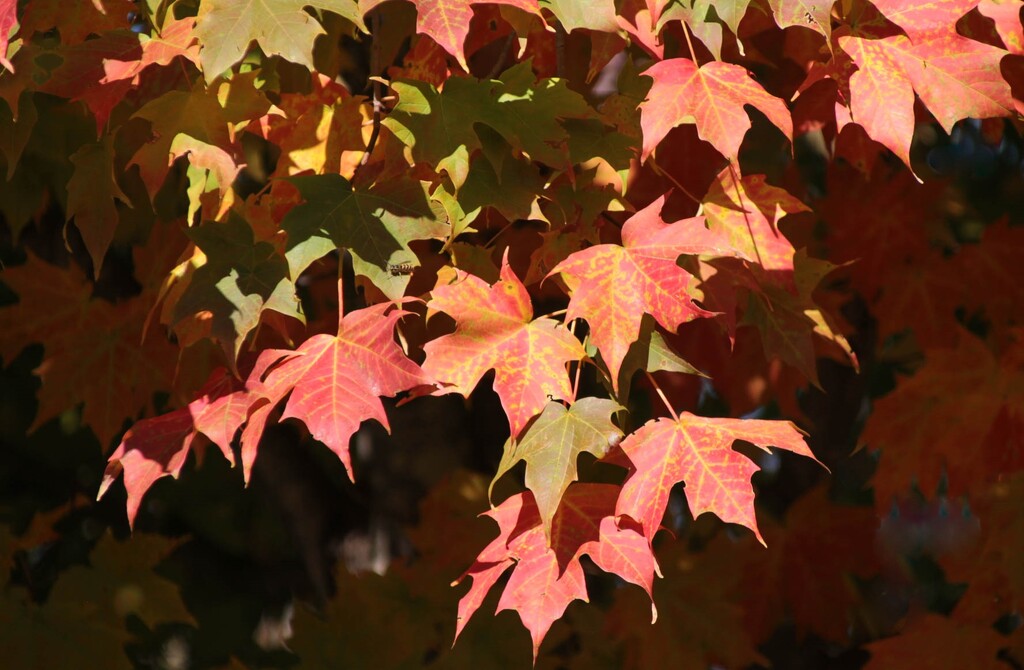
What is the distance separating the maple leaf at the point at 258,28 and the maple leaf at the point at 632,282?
425 millimetres

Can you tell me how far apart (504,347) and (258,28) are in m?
0.51

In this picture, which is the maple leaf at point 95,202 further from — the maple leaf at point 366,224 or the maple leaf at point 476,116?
the maple leaf at point 476,116

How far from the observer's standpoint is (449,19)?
4.74ft

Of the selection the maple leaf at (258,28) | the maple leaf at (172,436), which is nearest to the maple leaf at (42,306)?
the maple leaf at (172,436)

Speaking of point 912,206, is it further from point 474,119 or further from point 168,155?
point 168,155

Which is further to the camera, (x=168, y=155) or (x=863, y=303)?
(x=863, y=303)

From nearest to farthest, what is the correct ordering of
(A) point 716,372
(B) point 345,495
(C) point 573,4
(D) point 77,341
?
(C) point 573,4 → (D) point 77,341 → (A) point 716,372 → (B) point 345,495

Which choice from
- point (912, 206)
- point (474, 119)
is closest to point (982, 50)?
point (474, 119)

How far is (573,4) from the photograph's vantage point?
151 cm

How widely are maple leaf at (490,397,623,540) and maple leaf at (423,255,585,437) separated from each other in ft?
0.08

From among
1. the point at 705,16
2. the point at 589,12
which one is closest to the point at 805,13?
the point at 705,16

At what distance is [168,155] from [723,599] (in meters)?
1.54

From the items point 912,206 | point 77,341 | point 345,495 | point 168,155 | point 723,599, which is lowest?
point 345,495

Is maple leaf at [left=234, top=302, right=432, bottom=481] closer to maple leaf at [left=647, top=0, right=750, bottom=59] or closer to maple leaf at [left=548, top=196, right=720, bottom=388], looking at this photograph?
maple leaf at [left=548, top=196, right=720, bottom=388]
